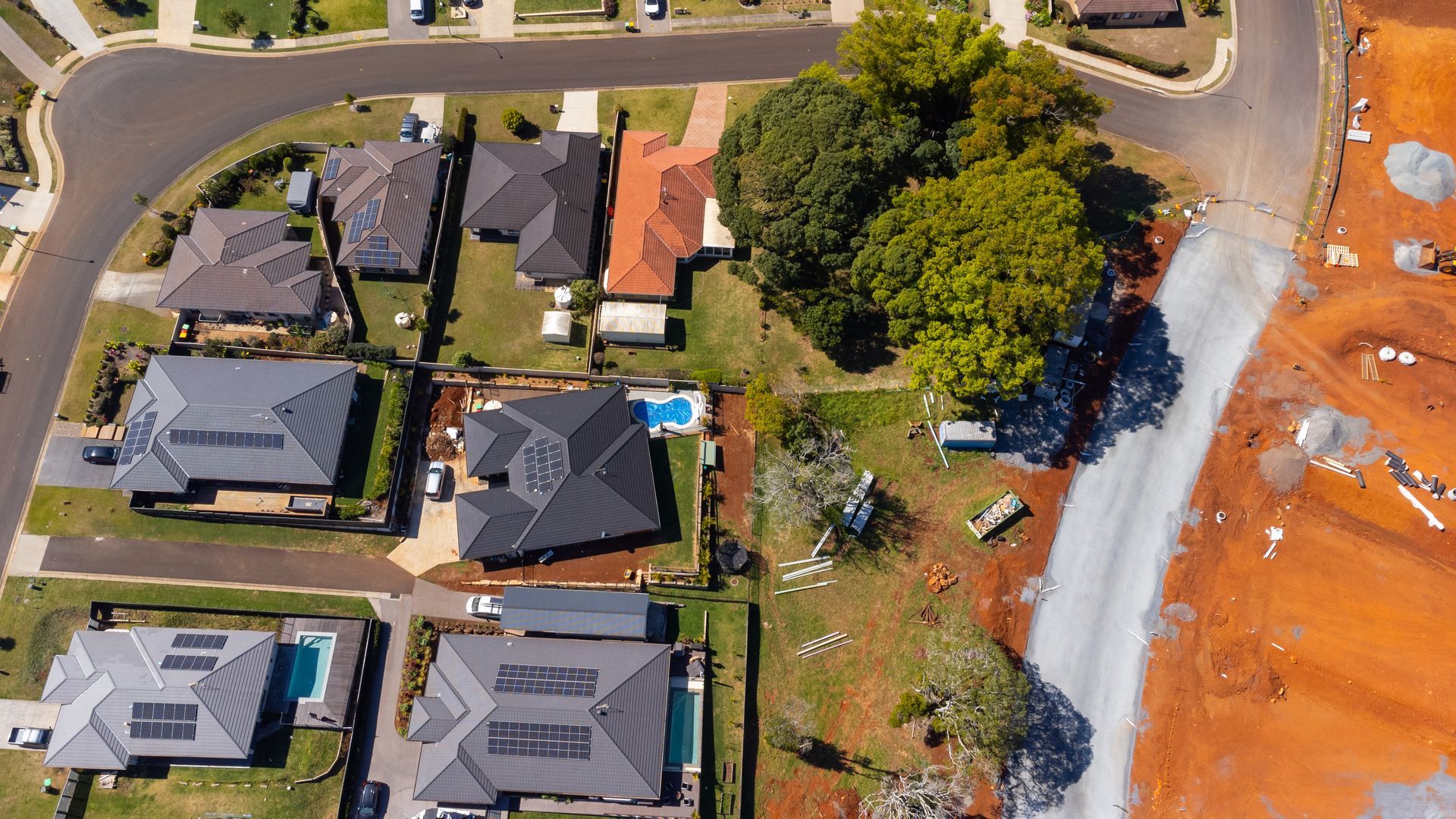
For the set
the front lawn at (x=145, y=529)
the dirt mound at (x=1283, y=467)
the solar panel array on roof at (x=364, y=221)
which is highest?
the solar panel array on roof at (x=364, y=221)

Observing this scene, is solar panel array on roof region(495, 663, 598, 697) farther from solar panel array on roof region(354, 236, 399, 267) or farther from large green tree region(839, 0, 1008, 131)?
large green tree region(839, 0, 1008, 131)

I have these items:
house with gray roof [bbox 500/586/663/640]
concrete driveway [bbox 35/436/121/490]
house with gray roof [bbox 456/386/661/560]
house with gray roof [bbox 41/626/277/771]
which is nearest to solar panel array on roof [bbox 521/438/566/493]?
house with gray roof [bbox 456/386/661/560]

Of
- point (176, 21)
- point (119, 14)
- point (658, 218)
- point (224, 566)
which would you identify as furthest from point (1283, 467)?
point (119, 14)

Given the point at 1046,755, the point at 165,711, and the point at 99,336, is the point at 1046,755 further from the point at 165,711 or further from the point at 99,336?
the point at 99,336

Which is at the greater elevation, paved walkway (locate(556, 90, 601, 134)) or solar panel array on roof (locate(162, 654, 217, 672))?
paved walkway (locate(556, 90, 601, 134))

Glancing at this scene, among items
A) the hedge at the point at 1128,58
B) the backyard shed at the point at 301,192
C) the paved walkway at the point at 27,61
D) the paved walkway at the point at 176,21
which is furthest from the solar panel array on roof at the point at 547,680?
the hedge at the point at 1128,58

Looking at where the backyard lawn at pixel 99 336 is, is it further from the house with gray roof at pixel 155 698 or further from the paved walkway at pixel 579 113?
the paved walkway at pixel 579 113
